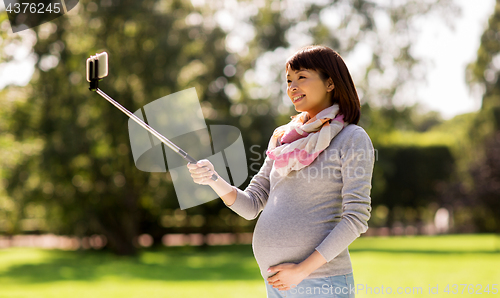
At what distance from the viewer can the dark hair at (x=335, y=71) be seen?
6.00 ft

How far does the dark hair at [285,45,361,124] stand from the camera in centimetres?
183

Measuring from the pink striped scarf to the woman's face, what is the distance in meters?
0.06

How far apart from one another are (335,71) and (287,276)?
2.59 ft

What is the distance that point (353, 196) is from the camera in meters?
1.68

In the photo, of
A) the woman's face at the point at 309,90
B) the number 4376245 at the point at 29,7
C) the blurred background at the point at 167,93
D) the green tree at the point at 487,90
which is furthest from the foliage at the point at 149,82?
the woman's face at the point at 309,90

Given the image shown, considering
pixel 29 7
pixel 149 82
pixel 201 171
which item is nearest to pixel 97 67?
pixel 201 171

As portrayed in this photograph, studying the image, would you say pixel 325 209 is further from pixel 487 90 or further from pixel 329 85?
pixel 487 90

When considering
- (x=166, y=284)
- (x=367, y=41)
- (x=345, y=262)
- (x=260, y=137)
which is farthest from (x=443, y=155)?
(x=345, y=262)

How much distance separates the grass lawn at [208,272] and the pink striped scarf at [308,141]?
12.4 ft

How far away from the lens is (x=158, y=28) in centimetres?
1424

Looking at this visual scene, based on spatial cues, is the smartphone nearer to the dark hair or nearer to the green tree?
the dark hair

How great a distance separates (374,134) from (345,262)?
17024 millimetres

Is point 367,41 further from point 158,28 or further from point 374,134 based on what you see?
point 158,28

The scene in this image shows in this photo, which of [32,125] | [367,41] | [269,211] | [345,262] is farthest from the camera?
[367,41]
